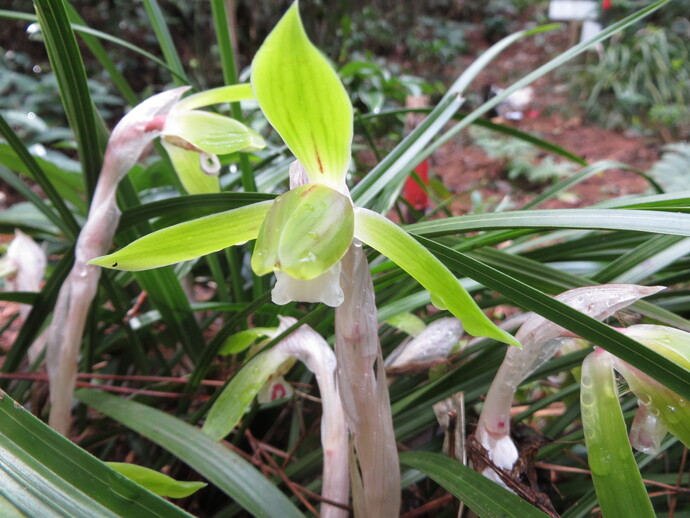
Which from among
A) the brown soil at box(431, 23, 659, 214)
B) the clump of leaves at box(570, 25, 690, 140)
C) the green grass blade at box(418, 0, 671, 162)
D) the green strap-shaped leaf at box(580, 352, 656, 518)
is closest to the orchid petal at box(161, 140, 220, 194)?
the green grass blade at box(418, 0, 671, 162)

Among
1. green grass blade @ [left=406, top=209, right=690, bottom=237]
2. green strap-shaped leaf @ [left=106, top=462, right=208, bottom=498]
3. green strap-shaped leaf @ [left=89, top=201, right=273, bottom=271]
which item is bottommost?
green strap-shaped leaf @ [left=106, top=462, right=208, bottom=498]

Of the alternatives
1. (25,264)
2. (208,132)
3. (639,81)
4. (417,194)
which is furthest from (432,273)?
(639,81)

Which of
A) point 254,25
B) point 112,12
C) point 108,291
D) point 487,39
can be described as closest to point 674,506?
point 108,291

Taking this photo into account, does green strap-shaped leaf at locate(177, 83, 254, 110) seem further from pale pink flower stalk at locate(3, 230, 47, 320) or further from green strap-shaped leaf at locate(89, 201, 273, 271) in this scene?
pale pink flower stalk at locate(3, 230, 47, 320)

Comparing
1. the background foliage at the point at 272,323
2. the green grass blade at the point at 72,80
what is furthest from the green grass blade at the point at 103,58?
the green grass blade at the point at 72,80

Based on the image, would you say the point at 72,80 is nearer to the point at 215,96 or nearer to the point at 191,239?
the point at 215,96

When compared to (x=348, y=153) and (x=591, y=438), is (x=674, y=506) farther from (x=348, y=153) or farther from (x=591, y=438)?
(x=348, y=153)
